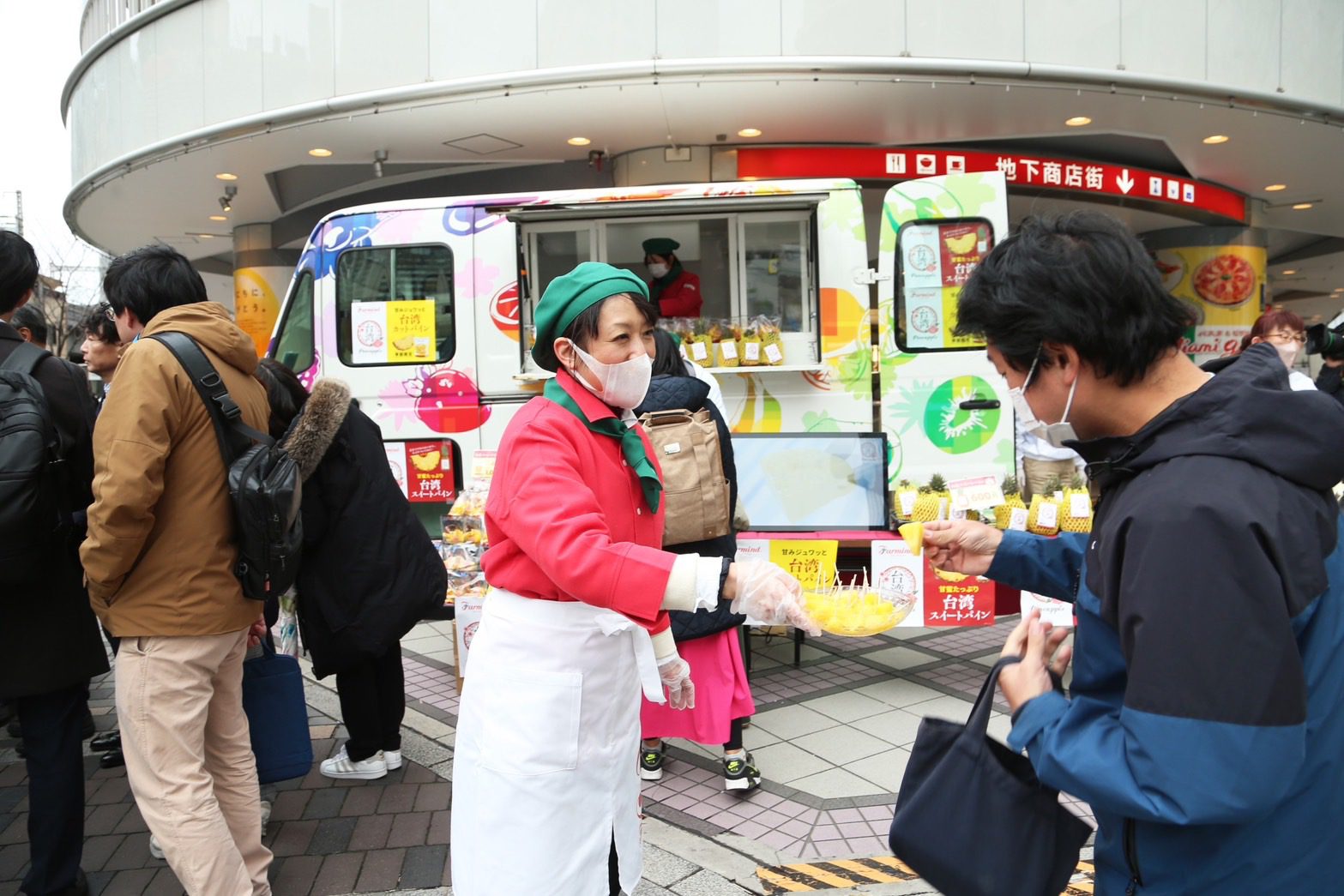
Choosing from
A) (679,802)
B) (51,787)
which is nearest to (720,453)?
(679,802)

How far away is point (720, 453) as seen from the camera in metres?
3.83

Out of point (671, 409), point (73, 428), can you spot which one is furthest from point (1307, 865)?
point (73, 428)

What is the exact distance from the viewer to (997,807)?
1.44 m

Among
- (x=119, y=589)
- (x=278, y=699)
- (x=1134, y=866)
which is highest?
(x=119, y=589)

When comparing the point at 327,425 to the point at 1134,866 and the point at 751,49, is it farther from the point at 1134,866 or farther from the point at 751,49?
the point at 751,49

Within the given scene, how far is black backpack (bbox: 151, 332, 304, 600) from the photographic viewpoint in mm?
2758

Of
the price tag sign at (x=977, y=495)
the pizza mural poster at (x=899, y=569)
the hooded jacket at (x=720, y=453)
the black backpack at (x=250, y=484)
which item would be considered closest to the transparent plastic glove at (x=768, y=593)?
the black backpack at (x=250, y=484)

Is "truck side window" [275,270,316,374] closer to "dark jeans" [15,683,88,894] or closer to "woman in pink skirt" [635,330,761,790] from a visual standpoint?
"woman in pink skirt" [635,330,761,790]

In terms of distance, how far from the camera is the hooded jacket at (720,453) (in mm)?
3689

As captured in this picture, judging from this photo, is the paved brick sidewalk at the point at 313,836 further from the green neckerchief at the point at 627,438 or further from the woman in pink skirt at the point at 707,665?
the green neckerchief at the point at 627,438

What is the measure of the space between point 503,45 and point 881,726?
785cm

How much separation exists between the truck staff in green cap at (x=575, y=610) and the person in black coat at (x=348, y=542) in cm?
168

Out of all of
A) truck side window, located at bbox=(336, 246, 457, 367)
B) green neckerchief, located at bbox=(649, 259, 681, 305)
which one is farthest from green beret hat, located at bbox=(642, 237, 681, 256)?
truck side window, located at bbox=(336, 246, 457, 367)

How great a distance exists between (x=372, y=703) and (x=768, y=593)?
9.08ft
